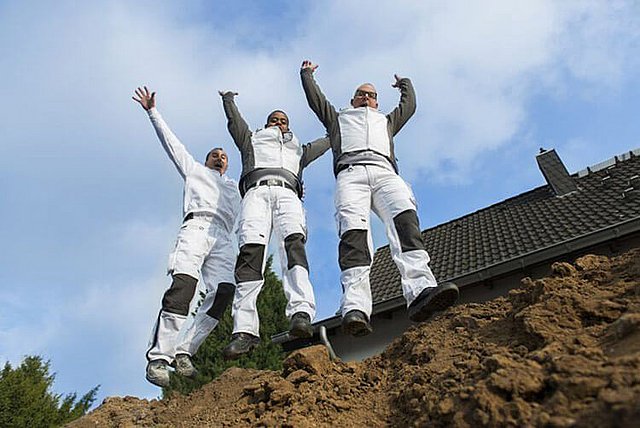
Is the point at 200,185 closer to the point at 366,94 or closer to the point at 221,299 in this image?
the point at 221,299

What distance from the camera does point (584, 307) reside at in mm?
3146

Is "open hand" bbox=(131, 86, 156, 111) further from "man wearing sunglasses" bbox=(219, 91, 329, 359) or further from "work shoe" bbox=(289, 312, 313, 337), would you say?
"work shoe" bbox=(289, 312, 313, 337)

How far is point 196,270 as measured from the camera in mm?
5445

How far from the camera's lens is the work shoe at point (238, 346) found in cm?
479

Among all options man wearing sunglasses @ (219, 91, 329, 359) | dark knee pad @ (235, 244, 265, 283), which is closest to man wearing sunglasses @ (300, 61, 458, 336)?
man wearing sunglasses @ (219, 91, 329, 359)

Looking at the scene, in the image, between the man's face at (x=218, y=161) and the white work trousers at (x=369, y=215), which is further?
the man's face at (x=218, y=161)

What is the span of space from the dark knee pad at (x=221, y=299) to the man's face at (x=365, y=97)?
215 centimetres

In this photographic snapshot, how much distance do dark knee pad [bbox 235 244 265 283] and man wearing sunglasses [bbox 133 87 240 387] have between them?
483mm

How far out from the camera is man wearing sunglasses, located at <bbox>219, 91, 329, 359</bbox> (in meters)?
4.87

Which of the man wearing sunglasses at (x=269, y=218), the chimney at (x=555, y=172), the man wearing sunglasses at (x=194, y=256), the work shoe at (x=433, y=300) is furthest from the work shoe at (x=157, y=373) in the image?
the chimney at (x=555, y=172)

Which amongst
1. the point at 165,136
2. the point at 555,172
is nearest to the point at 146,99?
the point at 165,136

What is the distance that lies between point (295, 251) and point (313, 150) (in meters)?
1.45

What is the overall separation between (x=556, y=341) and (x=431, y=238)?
33.5 feet

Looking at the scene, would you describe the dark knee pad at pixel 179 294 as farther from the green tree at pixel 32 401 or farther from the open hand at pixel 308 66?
the green tree at pixel 32 401
